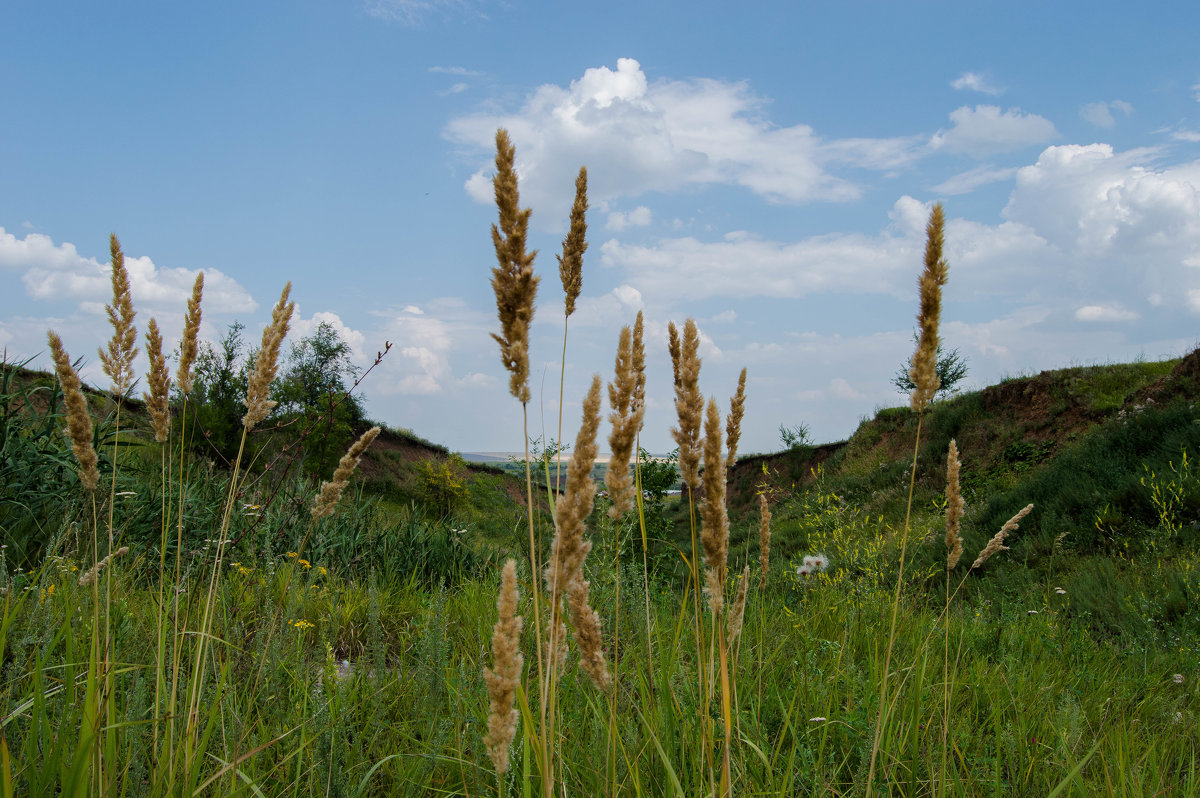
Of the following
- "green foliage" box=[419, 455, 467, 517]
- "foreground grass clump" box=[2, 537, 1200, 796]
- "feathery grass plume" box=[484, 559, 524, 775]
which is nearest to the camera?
"feathery grass plume" box=[484, 559, 524, 775]

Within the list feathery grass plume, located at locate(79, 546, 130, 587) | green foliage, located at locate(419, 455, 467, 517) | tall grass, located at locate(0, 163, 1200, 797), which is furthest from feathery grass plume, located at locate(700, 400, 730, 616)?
green foliage, located at locate(419, 455, 467, 517)

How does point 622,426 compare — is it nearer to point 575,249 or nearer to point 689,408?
point 689,408

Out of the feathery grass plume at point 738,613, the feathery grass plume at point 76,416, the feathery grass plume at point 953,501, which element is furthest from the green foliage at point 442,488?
the feathery grass plume at point 738,613

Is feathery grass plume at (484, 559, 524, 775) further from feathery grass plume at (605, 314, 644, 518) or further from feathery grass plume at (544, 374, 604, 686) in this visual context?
feathery grass plume at (605, 314, 644, 518)

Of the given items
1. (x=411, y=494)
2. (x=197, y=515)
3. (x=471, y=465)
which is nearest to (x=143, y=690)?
(x=197, y=515)

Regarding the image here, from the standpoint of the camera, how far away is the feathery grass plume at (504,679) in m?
0.93

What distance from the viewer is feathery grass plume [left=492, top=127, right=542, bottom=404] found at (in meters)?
1.11

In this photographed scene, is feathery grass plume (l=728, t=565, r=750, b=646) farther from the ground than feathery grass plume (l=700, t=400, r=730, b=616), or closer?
closer

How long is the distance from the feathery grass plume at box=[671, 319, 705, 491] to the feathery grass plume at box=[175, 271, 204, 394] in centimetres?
150

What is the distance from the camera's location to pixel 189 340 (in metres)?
1.98

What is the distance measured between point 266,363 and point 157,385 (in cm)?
41

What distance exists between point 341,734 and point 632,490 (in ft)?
5.47

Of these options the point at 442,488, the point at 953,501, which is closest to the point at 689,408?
the point at 953,501

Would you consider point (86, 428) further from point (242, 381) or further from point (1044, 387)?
point (242, 381)
